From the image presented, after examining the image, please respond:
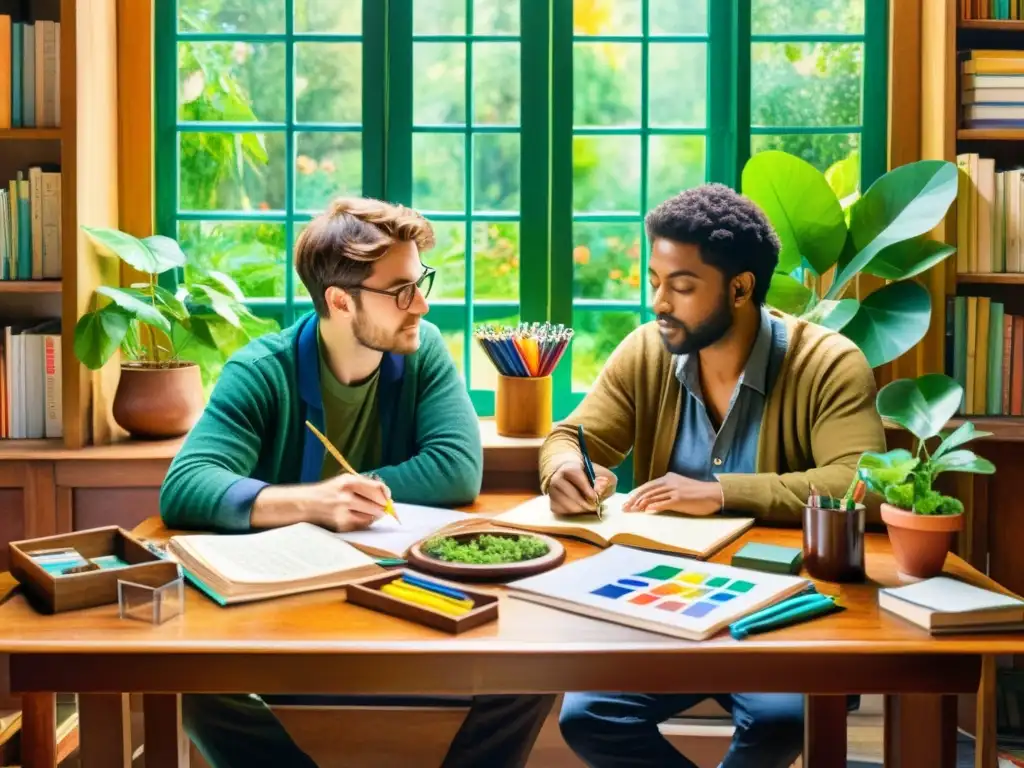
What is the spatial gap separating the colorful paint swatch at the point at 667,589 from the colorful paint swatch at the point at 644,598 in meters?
0.01

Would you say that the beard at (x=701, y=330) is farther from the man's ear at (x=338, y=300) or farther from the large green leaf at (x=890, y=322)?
the man's ear at (x=338, y=300)

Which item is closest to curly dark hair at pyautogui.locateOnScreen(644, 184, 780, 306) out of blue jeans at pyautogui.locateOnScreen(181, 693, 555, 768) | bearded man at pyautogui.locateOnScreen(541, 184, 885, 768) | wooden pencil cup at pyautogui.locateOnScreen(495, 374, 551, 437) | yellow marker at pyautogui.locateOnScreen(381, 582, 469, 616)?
bearded man at pyautogui.locateOnScreen(541, 184, 885, 768)

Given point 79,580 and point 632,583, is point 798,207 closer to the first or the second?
point 632,583

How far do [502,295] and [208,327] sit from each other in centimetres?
85

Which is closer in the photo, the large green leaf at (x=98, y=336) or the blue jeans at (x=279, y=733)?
the blue jeans at (x=279, y=733)

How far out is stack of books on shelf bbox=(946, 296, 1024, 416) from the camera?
3055mm

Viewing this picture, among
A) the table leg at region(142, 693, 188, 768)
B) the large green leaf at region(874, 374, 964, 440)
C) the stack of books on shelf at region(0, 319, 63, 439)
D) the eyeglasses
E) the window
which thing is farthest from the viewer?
the window

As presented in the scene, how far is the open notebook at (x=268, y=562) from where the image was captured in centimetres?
172

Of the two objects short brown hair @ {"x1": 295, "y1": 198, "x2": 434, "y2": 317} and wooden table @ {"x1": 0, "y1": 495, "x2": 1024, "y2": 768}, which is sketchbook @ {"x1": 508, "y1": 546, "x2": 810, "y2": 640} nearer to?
wooden table @ {"x1": 0, "y1": 495, "x2": 1024, "y2": 768}

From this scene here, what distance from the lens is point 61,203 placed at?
2.94 m

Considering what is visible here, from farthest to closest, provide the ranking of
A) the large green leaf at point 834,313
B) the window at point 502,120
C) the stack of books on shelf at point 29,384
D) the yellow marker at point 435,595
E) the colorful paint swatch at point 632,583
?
the window at point 502,120 → the stack of books on shelf at point 29,384 → the large green leaf at point 834,313 → the colorful paint swatch at point 632,583 → the yellow marker at point 435,595

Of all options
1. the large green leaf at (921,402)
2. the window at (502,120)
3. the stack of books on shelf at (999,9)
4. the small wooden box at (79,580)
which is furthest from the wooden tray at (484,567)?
the stack of books on shelf at (999,9)

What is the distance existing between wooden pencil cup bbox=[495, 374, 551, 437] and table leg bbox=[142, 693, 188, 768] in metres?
1.15

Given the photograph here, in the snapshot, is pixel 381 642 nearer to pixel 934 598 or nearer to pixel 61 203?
pixel 934 598
